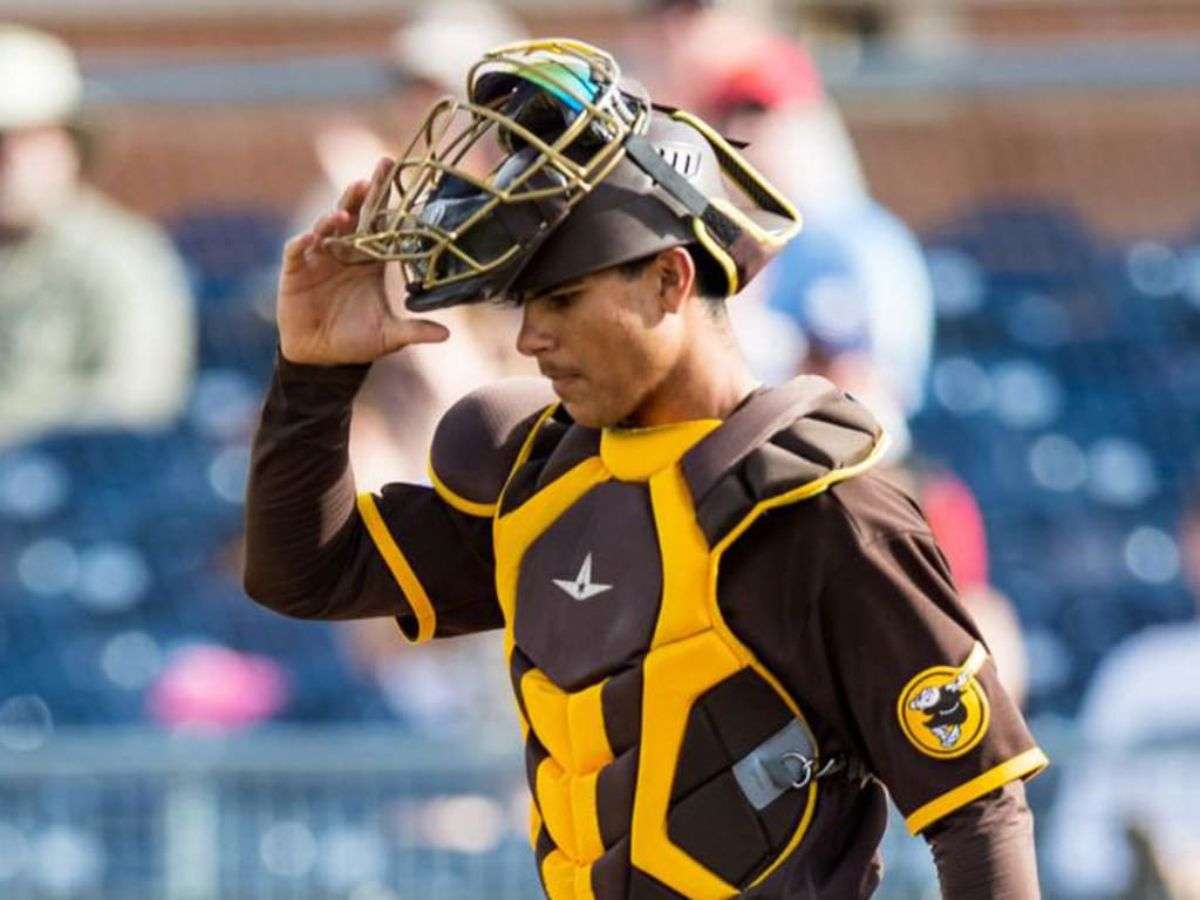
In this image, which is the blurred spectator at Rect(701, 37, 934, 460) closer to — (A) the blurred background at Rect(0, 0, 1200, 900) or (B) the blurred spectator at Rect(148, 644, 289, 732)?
(A) the blurred background at Rect(0, 0, 1200, 900)

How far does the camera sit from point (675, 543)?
10.5 feet

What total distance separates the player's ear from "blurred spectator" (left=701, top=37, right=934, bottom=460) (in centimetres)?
275

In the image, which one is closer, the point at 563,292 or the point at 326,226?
the point at 563,292

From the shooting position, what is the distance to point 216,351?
8273mm

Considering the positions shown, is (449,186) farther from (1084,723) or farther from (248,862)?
(1084,723)

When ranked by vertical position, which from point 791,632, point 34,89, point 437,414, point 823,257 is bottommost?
point 791,632

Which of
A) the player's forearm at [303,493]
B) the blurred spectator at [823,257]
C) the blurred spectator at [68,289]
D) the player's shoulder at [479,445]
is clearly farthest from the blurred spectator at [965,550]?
the player's forearm at [303,493]

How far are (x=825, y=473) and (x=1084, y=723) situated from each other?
13.9ft

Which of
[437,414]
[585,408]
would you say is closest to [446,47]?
[437,414]

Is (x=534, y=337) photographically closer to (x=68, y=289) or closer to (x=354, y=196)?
(x=354, y=196)

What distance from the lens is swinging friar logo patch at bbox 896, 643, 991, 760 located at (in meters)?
3.10

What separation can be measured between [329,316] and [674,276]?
1.40ft

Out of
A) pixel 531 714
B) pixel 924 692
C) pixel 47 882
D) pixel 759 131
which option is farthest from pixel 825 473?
pixel 47 882

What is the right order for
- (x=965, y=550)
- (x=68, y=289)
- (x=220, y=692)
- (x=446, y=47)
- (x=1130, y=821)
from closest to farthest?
(x=1130, y=821)
(x=965, y=550)
(x=446, y=47)
(x=220, y=692)
(x=68, y=289)
